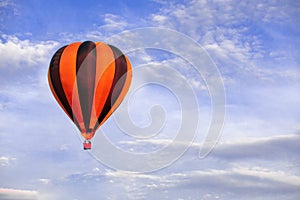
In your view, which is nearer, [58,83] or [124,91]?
[58,83]

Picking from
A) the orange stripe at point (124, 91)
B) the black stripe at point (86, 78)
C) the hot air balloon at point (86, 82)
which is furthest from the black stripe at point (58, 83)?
the orange stripe at point (124, 91)

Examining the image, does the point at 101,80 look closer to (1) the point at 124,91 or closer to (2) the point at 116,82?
(2) the point at 116,82

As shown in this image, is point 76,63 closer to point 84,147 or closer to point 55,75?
point 55,75

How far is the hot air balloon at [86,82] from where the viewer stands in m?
50.7

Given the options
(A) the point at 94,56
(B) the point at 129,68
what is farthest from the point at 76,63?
(B) the point at 129,68

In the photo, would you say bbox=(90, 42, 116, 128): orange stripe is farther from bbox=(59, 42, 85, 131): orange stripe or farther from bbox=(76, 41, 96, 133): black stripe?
bbox=(59, 42, 85, 131): orange stripe

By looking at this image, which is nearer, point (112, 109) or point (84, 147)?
point (84, 147)

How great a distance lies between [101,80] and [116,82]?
1.66 metres

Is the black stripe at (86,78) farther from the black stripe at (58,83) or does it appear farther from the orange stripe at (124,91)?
the orange stripe at (124,91)

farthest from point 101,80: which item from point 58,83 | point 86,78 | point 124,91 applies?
point 58,83

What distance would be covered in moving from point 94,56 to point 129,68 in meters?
4.34

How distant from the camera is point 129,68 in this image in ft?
176

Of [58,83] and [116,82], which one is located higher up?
[116,82]

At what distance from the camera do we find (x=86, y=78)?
51031 mm
